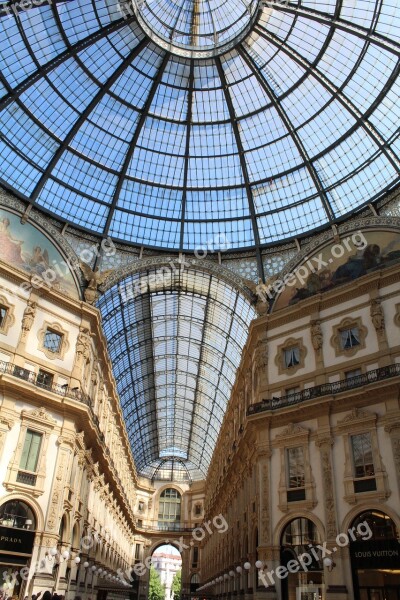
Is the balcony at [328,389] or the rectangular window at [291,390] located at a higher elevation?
the rectangular window at [291,390]

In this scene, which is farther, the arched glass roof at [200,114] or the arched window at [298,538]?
the arched glass roof at [200,114]

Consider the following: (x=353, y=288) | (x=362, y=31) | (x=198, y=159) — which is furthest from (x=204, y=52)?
(x=353, y=288)

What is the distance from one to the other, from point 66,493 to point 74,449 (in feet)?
8.53

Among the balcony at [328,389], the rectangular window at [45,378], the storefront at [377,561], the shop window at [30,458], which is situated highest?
the rectangular window at [45,378]

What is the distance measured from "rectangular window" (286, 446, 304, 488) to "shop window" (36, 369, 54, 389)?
1488cm

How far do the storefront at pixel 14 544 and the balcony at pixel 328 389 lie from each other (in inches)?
553

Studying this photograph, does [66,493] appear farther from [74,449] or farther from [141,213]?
[141,213]

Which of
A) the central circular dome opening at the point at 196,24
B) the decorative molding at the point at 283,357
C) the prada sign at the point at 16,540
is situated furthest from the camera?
the central circular dome opening at the point at 196,24

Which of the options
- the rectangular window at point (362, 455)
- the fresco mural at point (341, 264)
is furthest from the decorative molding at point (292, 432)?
the fresco mural at point (341, 264)

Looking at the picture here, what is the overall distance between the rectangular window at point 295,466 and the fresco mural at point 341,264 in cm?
1003

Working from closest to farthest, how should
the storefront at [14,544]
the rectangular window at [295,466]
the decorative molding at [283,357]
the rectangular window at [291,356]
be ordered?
1. the storefront at [14,544]
2. the rectangular window at [295,466]
3. the decorative molding at [283,357]
4. the rectangular window at [291,356]

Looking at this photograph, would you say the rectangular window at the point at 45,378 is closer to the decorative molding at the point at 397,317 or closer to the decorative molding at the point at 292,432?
the decorative molding at the point at 292,432

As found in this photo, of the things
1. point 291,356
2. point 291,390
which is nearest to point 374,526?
point 291,390

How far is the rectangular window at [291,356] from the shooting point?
31508 mm
